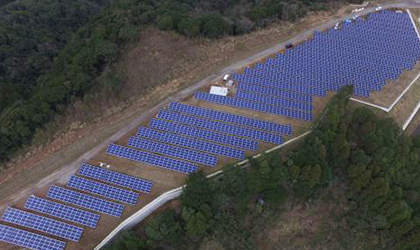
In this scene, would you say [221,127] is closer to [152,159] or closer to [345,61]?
[152,159]

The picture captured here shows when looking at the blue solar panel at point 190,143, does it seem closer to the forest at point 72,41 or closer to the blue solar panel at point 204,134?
the blue solar panel at point 204,134

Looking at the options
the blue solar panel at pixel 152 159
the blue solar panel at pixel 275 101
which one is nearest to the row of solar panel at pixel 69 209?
the blue solar panel at pixel 152 159

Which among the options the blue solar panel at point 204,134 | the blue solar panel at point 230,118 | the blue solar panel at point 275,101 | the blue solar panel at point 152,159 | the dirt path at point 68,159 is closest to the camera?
the dirt path at point 68,159

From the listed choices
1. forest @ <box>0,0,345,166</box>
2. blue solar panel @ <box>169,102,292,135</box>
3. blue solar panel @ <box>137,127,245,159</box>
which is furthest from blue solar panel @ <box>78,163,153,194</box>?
blue solar panel @ <box>169,102,292,135</box>

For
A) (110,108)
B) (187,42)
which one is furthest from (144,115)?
(187,42)

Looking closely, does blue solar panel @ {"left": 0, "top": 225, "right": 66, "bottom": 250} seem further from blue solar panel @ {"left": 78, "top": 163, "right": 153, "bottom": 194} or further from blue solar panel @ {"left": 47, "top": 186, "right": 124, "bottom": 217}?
blue solar panel @ {"left": 78, "top": 163, "right": 153, "bottom": 194}
